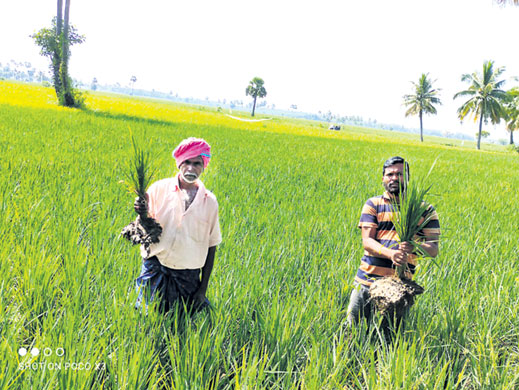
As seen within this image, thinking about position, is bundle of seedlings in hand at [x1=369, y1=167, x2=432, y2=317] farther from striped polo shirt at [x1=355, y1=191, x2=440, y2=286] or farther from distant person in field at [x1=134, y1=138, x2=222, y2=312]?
distant person in field at [x1=134, y1=138, x2=222, y2=312]

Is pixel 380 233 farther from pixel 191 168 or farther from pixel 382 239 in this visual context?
pixel 191 168

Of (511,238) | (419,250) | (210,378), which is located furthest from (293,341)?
(511,238)

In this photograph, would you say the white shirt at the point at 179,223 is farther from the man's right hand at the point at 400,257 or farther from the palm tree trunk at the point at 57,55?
the palm tree trunk at the point at 57,55

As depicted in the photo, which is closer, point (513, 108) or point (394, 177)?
point (394, 177)

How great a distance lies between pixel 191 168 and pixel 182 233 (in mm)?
273

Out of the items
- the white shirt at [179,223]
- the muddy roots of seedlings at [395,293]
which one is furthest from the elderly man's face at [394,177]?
the white shirt at [179,223]

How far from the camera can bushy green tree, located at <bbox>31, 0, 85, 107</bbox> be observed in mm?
14367

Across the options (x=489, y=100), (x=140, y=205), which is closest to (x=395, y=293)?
(x=140, y=205)

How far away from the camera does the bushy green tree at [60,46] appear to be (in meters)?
14.4

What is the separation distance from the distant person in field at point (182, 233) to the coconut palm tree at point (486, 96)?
125ft

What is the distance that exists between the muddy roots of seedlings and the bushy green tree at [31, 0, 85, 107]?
1706cm

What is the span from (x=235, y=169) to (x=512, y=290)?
4351mm

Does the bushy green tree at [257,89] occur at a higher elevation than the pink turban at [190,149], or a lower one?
higher

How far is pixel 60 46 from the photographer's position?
1449 cm
